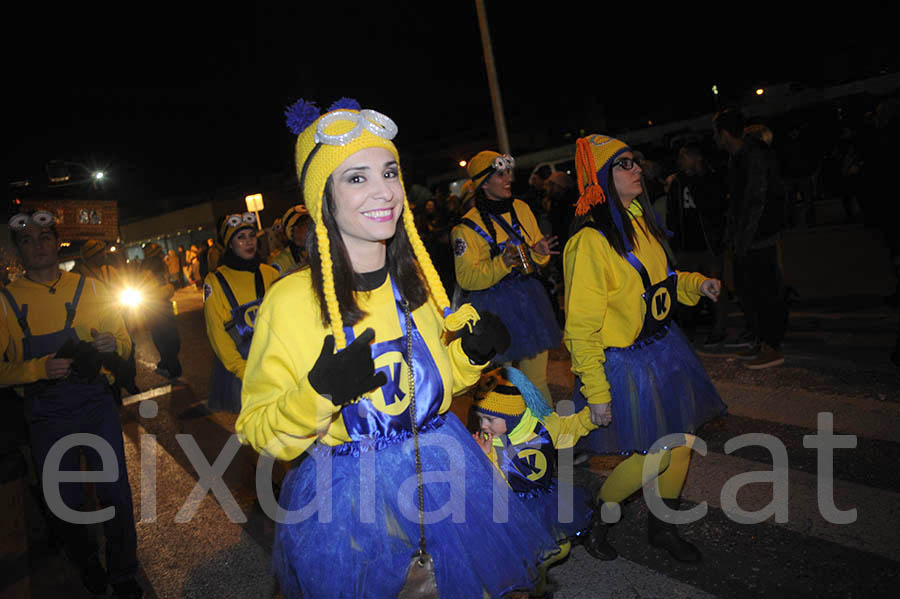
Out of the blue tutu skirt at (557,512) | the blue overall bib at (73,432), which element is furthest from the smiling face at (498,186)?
the blue overall bib at (73,432)

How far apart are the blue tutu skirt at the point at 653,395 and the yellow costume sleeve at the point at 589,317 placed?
0.48 feet

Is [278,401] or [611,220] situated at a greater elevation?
[611,220]

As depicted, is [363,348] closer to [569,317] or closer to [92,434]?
[569,317]

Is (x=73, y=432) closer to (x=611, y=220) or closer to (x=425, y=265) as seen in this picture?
(x=425, y=265)

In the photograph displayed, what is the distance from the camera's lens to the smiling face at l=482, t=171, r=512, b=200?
16.8 ft

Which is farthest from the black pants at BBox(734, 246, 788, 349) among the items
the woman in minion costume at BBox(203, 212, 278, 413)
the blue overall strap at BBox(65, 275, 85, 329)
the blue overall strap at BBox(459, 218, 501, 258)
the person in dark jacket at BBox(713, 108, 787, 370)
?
the blue overall strap at BBox(65, 275, 85, 329)

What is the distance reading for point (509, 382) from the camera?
3441mm

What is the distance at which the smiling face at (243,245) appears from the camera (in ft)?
15.9

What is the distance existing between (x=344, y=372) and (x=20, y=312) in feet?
10.1

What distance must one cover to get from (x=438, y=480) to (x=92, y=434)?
2847mm

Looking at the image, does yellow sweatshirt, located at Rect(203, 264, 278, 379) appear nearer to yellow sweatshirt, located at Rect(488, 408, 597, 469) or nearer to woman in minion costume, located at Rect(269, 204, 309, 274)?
woman in minion costume, located at Rect(269, 204, 309, 274)

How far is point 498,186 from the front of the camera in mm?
5125

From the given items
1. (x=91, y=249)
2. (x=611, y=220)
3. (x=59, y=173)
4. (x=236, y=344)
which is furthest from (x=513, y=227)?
(x=59, y=173)

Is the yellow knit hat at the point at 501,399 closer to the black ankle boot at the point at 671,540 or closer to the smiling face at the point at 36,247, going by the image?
the black ankle boot at the point at 671,540
